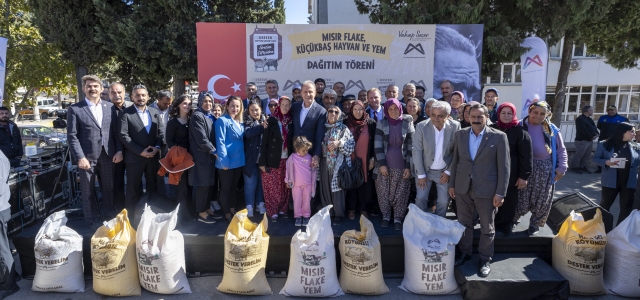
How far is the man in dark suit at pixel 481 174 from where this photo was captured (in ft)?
10.8

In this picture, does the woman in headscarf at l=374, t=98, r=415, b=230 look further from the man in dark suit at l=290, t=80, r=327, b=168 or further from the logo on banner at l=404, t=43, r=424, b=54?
the logo on banner at l=404, t=43, r=424, b=54

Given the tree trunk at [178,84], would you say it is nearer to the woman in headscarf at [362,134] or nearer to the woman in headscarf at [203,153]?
the woman in headscarf at [203,153]

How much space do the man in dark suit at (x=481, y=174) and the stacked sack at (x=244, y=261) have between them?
1.86 metres

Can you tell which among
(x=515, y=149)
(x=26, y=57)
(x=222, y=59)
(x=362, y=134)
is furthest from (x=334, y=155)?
(x=26, y=57)

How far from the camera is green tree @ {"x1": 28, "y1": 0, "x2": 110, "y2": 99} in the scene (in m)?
9.41

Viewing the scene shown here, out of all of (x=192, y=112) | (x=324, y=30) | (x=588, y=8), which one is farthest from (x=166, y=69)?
(x=588, y=8)

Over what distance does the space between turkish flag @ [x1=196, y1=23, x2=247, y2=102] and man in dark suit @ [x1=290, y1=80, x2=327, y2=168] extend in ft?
8.29

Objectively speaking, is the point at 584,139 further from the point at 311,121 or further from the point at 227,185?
the point at 227,185

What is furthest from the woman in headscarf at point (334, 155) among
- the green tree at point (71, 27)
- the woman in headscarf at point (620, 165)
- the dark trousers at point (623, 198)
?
the green tree at point (71, 27)

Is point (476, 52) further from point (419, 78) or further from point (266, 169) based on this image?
point (266, 169)

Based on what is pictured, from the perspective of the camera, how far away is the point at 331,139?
3959 mm

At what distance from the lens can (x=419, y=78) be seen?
654 cm

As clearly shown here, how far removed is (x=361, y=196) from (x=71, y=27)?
361 inches

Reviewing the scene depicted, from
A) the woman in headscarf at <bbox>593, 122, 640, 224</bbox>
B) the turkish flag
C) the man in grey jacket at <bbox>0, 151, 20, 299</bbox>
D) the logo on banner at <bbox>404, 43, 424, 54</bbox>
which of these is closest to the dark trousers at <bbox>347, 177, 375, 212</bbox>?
the woman in headscarf at <bbox>593, 122, 640, 224</bbox>
